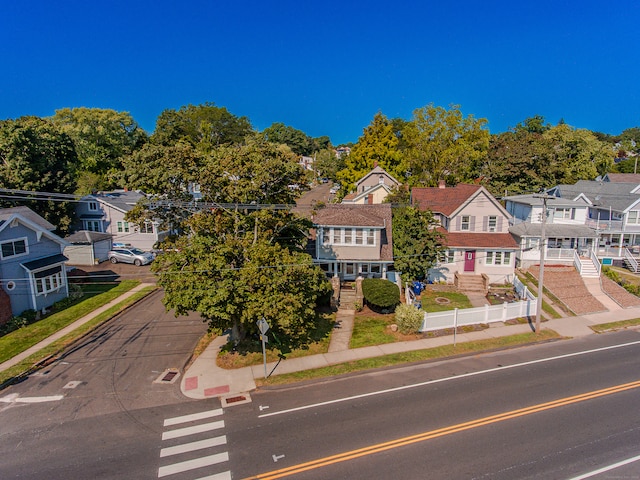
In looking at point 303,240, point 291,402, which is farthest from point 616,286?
point 291,402

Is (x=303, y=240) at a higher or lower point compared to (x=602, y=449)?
higher

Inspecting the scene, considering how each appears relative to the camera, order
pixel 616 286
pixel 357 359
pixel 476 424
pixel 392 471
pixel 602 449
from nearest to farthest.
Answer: pixel 392 471 < pixel 602 449 < pixel 476 424 < pixel 357 359 < pixel 616 286

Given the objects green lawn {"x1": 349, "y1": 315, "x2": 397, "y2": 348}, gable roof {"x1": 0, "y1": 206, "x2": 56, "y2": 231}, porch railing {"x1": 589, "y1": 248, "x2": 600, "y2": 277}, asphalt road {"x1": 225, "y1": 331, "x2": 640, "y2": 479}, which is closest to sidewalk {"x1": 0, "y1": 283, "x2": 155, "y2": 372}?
gable roof {"x1": 0, "y1": 206, "x2": 56, "y2": 231}

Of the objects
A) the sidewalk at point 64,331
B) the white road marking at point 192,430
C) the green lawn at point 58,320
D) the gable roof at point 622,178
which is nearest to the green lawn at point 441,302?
the white road marking at point 192,430

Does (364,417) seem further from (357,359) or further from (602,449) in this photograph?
(602,449)

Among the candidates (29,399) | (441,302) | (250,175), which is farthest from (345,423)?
(441,302)

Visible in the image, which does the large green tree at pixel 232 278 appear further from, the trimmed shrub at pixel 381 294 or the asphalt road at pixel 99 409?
the trimmed shrub at pixel 381 294

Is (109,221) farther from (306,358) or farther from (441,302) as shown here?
(441,302)
